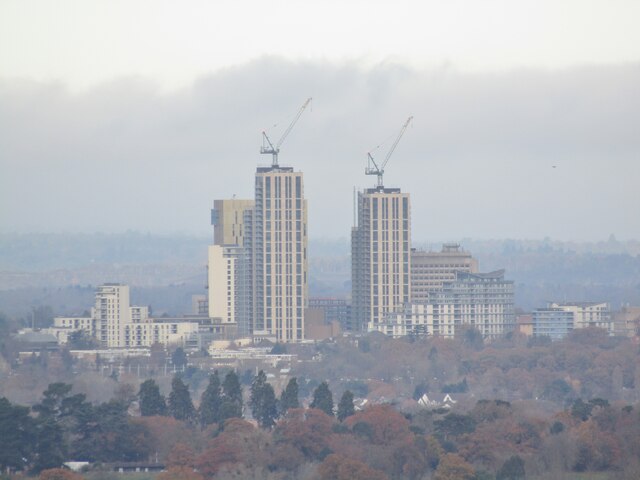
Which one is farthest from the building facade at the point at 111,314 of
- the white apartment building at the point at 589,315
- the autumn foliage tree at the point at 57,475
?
the autumn foliage tree at the point at 57,475

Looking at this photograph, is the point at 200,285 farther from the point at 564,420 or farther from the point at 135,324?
the point at 564,420

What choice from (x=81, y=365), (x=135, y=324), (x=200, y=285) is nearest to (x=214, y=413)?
(x=81, y=365)

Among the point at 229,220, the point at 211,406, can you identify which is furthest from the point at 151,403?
the point at 229,220

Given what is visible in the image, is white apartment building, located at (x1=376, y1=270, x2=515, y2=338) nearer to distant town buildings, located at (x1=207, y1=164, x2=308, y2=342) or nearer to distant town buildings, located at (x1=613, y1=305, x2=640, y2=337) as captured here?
distant town buildings, located at (x1=207, y1=164, x2=308, y2=342)

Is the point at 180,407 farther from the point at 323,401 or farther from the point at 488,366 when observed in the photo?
the point at 488,366

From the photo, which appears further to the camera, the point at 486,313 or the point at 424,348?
the point at 486,313

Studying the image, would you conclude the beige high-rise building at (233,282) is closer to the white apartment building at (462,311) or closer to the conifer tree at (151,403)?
the white apartment building at (462,311)
